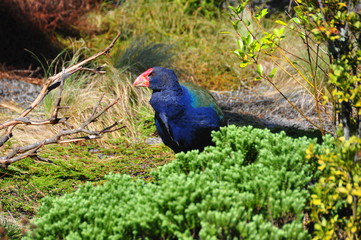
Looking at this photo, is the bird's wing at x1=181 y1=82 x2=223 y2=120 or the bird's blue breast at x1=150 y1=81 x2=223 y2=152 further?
the bird's wing at x1=181 y1=82 x2=223 y2=120

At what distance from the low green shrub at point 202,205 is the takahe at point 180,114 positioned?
0.97 m

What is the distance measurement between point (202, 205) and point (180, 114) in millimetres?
1491

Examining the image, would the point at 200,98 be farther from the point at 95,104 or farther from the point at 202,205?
the point at 95,104

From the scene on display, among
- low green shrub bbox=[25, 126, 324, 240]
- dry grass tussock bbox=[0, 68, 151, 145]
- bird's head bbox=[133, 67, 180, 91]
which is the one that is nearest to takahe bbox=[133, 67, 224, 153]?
bird's head bbox=[133, 67, 180, 91]

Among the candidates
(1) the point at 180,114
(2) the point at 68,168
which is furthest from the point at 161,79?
(2) the point at 68,168

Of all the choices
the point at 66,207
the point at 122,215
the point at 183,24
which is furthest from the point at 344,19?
the point at 183,24

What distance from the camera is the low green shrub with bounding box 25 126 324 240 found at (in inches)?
92.0

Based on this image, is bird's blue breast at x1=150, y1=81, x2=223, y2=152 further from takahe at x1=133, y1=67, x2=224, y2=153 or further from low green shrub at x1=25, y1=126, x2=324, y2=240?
low green shrub at x1=25, y1=126, x2=324, y2=240

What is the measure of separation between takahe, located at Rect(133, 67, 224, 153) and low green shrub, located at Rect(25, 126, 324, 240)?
0.97m

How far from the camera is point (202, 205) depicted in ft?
7.81

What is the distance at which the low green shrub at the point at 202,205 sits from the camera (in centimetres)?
234

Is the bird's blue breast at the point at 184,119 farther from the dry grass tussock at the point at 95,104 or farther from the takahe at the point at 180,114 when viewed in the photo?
the dry grass tussock at the point at 95,104

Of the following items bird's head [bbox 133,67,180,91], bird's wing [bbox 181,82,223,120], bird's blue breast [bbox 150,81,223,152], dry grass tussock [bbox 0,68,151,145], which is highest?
bird's head [bbox 133,67,180,91]

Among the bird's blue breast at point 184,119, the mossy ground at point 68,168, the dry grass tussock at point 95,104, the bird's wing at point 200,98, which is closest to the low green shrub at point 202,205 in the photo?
the bird's blue breast at point 184,119
